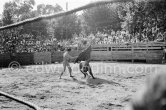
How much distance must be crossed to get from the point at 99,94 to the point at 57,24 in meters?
54.9

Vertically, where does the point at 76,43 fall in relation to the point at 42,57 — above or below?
above

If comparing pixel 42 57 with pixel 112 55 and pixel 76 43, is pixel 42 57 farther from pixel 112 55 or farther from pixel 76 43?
pixel 112 55

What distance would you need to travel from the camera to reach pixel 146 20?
29.0m

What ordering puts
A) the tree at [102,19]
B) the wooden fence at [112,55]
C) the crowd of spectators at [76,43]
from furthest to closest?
1. the tree at [102,19]
2. the crowd of spectators at [76,43]
3. the wooden fence at [112,55]

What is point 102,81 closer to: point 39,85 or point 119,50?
point 39,85

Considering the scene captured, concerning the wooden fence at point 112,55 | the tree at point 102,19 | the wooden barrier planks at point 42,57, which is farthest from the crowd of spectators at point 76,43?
the tree at point 102,19

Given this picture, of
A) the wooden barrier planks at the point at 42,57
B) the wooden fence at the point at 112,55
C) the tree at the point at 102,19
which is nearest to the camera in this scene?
the wooden fence at the point at 112,55

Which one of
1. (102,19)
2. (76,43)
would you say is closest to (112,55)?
(76,43)

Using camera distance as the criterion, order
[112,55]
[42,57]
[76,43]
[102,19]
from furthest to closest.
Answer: [102,19] < [76,43] < [42,57] < [112,55]

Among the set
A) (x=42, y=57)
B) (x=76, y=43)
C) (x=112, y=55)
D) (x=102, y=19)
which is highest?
(x=102, y=19)

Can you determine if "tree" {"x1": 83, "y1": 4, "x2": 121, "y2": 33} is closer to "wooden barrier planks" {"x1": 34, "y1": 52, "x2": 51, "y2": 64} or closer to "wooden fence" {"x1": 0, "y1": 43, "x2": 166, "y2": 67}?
"wooden fence" {"x1": 0, "y1": 43, "x2": 166, "y2": 67}

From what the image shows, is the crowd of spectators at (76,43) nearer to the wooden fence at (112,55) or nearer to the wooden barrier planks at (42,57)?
the wooden fence at (112,55)

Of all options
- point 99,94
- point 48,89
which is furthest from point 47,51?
point 99,94

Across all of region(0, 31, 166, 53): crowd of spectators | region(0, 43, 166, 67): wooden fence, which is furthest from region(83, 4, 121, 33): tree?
region(0, 43, 166, 67): wooden fence
